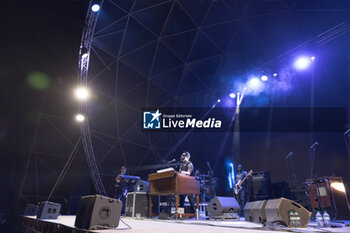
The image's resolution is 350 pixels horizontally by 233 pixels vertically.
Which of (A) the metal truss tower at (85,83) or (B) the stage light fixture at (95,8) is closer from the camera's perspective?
(B) the stage light fixture at (95,8)

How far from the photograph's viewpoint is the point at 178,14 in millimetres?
8797

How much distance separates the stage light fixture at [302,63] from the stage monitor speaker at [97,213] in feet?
33.4

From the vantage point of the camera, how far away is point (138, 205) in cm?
593

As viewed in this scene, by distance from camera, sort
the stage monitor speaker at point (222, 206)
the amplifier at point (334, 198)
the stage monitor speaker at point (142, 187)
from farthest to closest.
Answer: the stage monitor speaker at point (142, 187), the amplifier at point (334, 198), the stage monitor speaker at point (222, 206)

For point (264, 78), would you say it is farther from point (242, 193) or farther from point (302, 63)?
point (242, 193)

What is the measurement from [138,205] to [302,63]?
9.54m

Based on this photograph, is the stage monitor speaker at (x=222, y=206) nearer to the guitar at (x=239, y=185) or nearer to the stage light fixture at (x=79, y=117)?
the guitar at (x=239, y=185)

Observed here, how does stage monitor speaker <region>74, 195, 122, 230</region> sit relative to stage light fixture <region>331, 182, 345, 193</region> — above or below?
below

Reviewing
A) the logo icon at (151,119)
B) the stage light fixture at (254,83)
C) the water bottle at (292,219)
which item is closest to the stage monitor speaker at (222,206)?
the water bottle at (292,219)

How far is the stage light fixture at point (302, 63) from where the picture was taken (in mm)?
9688

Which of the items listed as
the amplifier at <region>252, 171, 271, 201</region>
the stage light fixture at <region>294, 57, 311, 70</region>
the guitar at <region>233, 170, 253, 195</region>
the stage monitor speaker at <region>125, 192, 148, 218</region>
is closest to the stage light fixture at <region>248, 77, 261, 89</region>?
the stage light fixture at <region>294, 57, 311, 70</region>

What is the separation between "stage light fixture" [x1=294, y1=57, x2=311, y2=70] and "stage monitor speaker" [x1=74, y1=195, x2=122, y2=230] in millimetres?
10172

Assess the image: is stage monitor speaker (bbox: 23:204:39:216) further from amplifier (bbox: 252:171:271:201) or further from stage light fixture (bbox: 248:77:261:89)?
stage light fixture (bbox: 248:77:261:89)

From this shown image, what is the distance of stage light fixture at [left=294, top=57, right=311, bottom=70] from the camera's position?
9.69 meters
